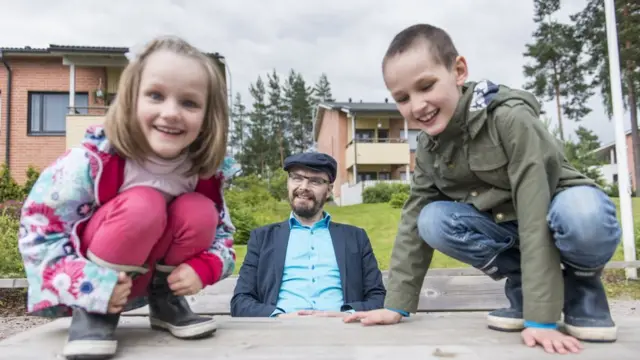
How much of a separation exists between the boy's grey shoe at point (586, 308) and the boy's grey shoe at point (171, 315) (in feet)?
3.71

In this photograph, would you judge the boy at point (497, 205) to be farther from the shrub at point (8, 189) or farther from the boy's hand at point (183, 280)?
the shrub at point (8, 189)

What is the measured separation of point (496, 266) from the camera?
6.38 feet

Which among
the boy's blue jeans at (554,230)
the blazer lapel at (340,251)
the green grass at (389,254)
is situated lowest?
the green grass at (389,254)

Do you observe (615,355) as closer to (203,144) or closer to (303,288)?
(203,144)

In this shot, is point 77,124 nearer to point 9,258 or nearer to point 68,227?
point 9,258

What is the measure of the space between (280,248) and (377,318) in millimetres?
1240

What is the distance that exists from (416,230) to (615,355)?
82 cm

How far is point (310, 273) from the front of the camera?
9.81 feet

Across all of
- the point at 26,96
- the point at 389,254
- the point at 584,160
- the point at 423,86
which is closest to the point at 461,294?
the point at 423,86

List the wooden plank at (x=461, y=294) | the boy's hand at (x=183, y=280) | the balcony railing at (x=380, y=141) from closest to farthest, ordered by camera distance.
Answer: the boy's hand at (x=183, y=280) → the wooden plank at (x=461, y=294) → the balcony railing at (x=380, y=141)

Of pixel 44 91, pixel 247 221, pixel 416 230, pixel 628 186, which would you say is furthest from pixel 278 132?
pixel 416 230

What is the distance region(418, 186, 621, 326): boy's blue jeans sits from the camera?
1554mm

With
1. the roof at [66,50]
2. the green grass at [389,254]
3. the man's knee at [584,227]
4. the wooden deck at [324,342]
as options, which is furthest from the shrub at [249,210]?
the man's knee at [584,227]

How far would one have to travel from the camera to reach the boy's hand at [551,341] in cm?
141
